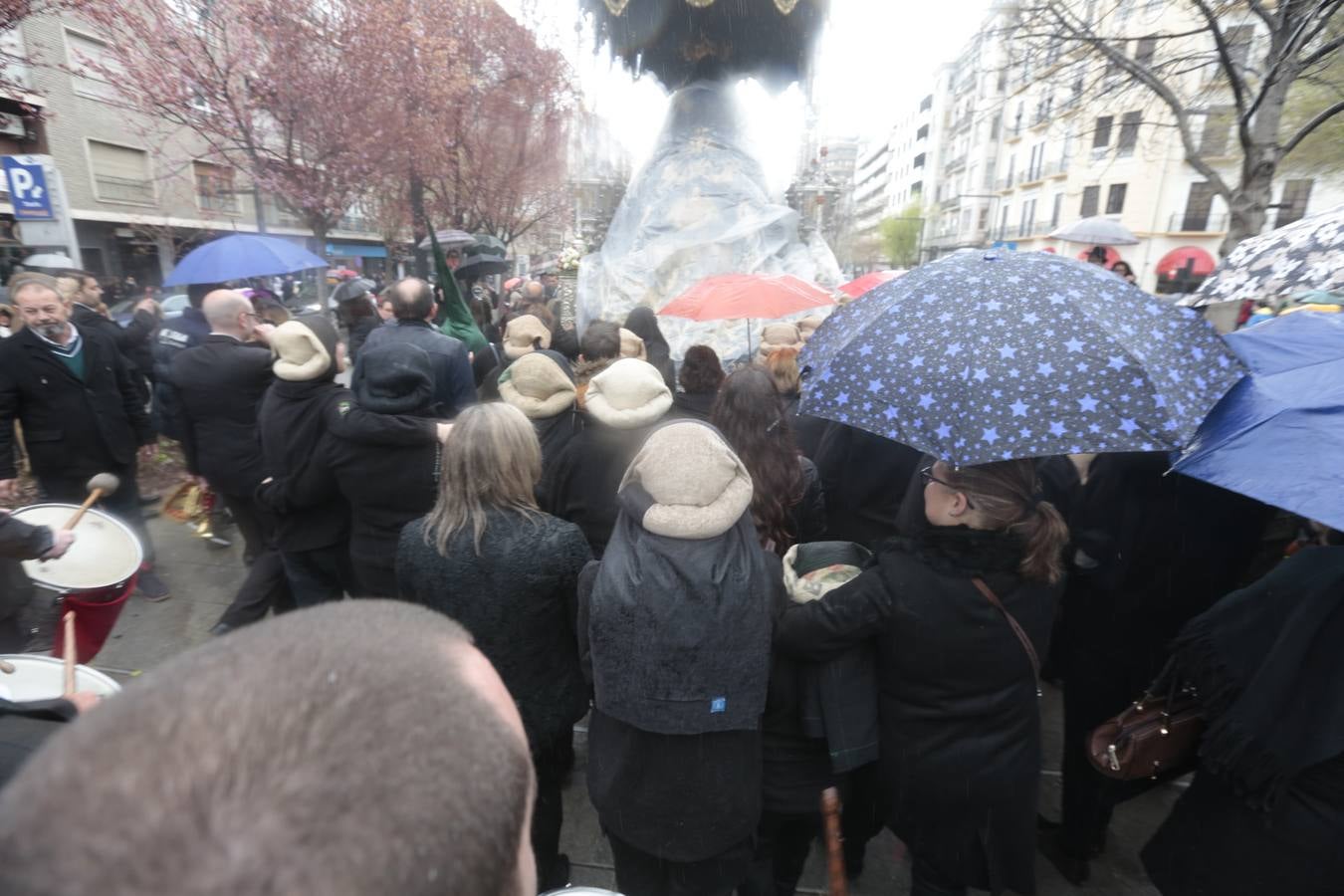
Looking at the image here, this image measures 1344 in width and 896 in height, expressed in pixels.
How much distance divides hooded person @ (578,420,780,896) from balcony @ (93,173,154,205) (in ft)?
88.1

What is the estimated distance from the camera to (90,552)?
2863 mm

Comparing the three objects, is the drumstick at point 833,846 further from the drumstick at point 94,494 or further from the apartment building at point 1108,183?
the apartment building at point 1108,183

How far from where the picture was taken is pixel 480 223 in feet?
66.2

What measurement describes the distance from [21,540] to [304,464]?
1093mm

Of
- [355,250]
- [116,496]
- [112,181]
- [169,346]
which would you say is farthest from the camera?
[355,250]

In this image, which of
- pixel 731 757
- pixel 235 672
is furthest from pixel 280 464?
pixel 235 672

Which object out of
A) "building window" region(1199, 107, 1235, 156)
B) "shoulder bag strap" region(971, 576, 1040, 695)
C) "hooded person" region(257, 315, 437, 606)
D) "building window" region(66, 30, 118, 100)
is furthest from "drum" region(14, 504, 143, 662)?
"building window" region(66, 30, 118, 100)

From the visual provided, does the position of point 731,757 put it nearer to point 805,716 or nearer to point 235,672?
point 805,716

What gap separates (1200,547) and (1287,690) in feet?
2.75

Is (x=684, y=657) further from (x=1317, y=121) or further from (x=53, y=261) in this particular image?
(x=1317, y=121)

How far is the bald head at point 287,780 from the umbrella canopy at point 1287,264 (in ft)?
11.0

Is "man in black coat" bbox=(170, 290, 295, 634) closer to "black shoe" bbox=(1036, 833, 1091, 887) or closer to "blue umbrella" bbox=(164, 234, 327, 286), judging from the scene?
"blue umbrella" bbox=(164, 234, 327, 286)

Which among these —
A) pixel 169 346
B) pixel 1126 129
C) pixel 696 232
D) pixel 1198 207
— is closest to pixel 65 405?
pixel 169 346

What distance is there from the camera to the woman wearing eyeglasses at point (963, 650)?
6.12 ft
